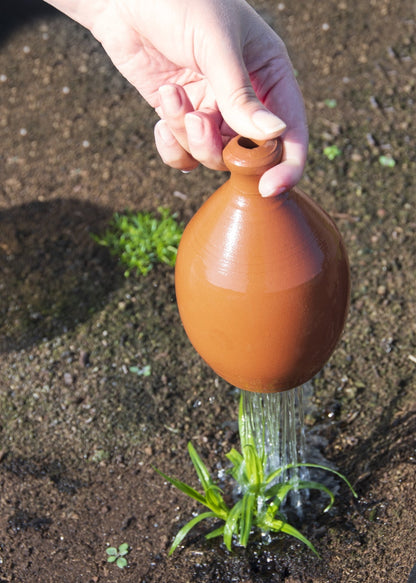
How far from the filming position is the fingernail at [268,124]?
184cm

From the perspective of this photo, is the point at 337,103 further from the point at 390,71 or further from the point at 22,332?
the point at 22,332

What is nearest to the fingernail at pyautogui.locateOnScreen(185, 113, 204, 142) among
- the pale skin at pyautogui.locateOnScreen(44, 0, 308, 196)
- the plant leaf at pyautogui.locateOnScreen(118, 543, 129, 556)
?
the pale skin at pyautogui.locateOnScreen(44, 0, 308, 196)

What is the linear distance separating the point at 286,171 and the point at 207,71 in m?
0.43

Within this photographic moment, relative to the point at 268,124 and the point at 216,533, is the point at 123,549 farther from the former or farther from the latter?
the point at 268,124

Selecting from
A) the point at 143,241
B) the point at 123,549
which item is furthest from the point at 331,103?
the point at 123,549

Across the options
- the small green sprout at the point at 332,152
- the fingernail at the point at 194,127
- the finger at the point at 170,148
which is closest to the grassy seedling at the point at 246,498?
the finger at the point at 170,148

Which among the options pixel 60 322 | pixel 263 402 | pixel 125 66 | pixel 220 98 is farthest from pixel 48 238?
pixel 220 98

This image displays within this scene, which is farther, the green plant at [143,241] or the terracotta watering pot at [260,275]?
the green plant at [143,241]

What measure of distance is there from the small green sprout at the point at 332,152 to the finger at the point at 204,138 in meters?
1.92

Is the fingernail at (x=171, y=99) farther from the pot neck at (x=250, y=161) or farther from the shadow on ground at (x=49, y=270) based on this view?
the shadow on ground at (x=49, y=270)

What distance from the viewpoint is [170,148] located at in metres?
2.29

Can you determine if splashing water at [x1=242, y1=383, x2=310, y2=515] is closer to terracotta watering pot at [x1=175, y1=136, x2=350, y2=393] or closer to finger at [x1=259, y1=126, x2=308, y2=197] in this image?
terracotta watering pot at [x1=175, y1=136, x2=350, y2=393]

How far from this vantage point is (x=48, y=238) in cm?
364

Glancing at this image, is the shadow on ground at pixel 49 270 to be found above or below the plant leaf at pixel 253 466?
below
